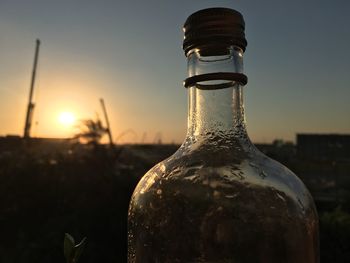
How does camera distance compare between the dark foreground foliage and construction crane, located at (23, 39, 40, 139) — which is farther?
construction crane, located at (23, 39, 40, 139)

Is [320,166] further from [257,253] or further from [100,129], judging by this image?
[257,253]

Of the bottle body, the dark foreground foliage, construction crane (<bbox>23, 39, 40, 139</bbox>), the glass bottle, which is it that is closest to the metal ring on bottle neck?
the glass bottle

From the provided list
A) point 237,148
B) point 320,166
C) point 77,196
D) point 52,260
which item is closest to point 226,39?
point 237,148

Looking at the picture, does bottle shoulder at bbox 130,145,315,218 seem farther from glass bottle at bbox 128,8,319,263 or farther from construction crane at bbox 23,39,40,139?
construction crane at bbox 23,39,40,139

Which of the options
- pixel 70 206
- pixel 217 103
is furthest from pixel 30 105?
pixel 217 103

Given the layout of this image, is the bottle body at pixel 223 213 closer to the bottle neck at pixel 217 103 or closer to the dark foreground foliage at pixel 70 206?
the bottle neck at pixel 217 103

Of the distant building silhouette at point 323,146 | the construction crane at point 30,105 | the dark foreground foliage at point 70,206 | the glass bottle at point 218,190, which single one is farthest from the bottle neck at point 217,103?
the distant building silhouette at point 323,146

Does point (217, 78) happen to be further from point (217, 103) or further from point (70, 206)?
point (70, 206)
